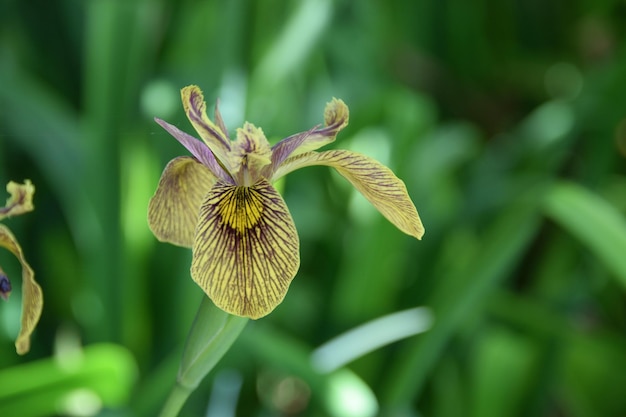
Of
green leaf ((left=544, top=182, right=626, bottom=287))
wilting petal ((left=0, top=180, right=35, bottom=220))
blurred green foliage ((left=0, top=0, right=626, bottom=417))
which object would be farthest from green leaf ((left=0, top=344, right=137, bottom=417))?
green leaf ((left=544, top=182, right=626, bottom=287))

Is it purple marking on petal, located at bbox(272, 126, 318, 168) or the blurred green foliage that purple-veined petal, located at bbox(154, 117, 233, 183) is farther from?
the blurred green foliage

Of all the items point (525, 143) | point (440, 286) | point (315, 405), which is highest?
point (525, 143)

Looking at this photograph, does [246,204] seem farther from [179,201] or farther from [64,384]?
[64,384]

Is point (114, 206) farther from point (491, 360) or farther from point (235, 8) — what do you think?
point (491, 360)

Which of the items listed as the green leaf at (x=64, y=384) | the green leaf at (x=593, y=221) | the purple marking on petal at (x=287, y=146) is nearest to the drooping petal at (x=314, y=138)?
the purple marking on petal at (x=287, y=146)

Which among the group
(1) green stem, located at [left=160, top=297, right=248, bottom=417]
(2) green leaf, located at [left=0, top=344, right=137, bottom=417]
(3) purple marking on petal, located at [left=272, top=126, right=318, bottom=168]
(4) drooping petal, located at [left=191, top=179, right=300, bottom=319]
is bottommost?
(2) green leaf, located at [left=0, top=344, right=137, bottom=417]

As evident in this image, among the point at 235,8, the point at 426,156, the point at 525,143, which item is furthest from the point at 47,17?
the point at 525,143

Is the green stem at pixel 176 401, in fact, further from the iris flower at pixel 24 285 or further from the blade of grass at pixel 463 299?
the blade of grass at pixel 463 299
